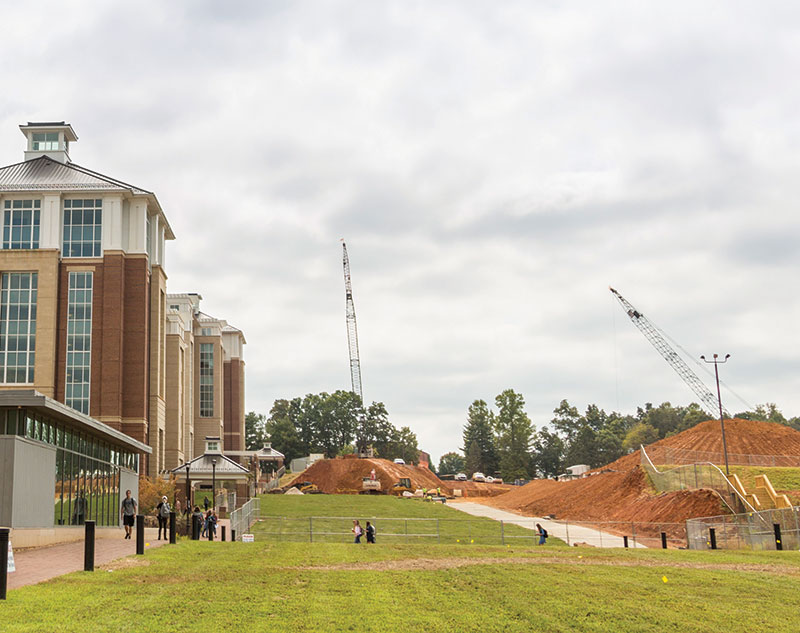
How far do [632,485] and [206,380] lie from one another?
6637cm

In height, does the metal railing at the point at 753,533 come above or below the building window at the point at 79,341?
below

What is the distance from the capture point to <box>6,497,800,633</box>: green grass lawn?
42.5 feet

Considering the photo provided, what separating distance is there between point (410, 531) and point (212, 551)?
2211 cm

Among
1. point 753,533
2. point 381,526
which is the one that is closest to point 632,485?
point 381,526

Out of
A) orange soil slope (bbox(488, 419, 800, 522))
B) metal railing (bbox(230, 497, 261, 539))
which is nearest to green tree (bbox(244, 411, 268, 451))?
orange soil slope (bbox(488, 419, 800, 522))

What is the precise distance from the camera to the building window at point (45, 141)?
273 feet

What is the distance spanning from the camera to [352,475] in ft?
376

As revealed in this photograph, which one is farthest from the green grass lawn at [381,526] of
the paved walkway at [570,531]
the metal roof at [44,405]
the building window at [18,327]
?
the building window at [18,327]

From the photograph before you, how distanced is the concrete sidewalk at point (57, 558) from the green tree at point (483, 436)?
14404cm

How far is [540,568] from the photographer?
2127 cm

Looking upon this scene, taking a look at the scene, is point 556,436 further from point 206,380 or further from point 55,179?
point 55,179

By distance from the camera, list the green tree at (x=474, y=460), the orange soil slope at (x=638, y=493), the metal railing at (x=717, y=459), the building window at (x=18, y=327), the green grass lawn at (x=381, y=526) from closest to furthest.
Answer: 1. the green grass lawn at (x=381, y=526)
2. the orange soil slope at (x=638, y=493)
3. the metal railing at (x=717, y=459)
4. the building window at (x=18, y=327)
5. the green tree at (x=474, y=460)

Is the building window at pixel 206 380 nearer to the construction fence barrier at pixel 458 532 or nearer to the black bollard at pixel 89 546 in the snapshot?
the construction fence barrier at pixel 458 532

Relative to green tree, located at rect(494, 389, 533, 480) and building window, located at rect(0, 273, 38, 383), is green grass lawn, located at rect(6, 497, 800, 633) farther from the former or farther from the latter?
green tree, located at rect(494, 389, 533, 480)
